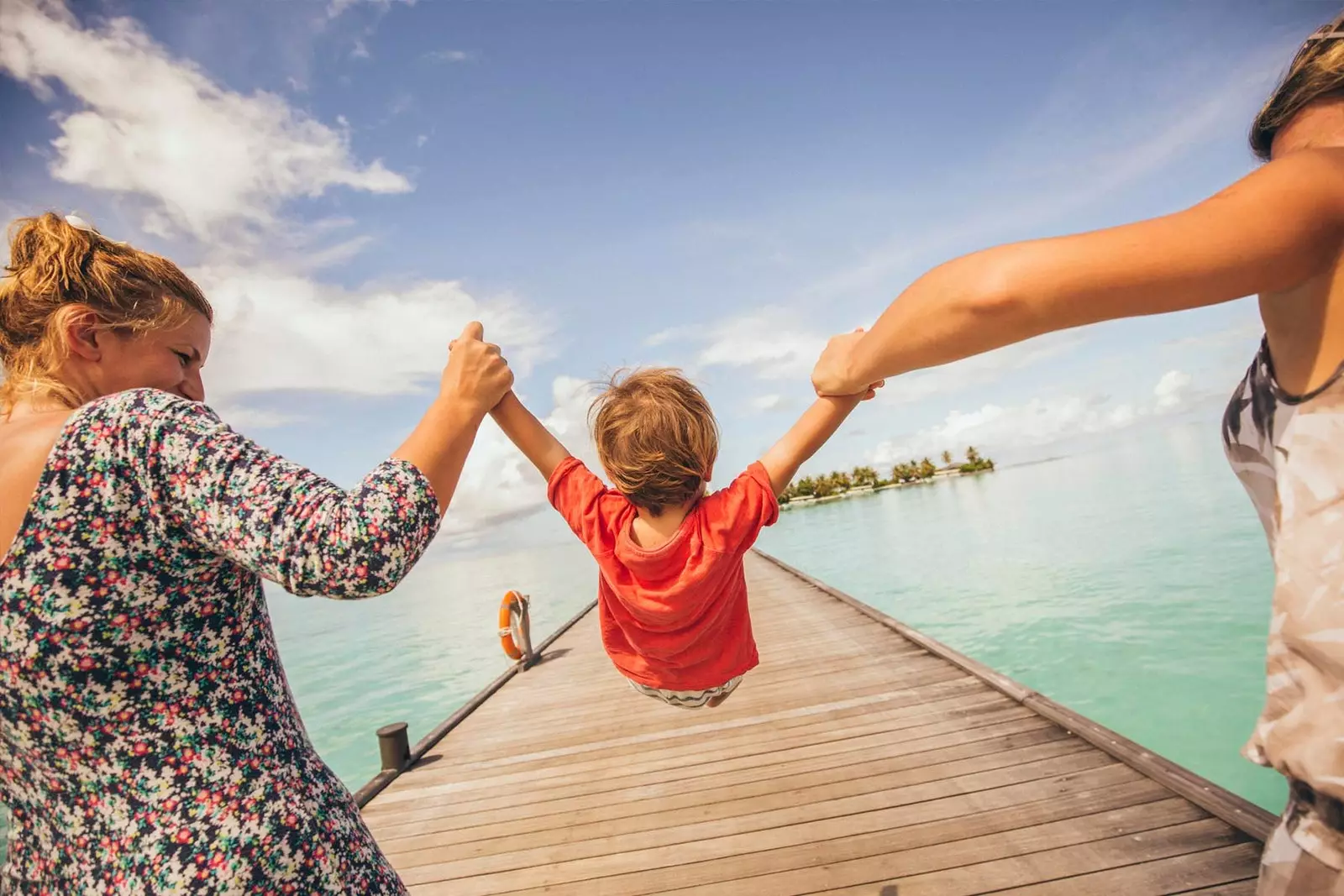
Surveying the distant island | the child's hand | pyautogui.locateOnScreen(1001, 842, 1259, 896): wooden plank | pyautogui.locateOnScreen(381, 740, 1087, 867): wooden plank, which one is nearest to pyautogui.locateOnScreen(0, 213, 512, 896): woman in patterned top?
the child's hand

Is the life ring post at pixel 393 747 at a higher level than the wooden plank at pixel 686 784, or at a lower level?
higher

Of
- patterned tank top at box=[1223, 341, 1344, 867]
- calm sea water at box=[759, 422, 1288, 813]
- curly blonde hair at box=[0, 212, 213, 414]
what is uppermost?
curly blonde hair at box=[0, 212, 213, 414]

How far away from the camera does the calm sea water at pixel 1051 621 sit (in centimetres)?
1287

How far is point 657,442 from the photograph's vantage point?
205cm

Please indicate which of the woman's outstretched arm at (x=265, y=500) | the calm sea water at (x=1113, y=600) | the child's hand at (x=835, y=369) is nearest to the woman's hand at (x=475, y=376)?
the woman's outstretched arm at (x=265, y=500)

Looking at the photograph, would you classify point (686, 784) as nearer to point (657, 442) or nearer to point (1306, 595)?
point (657, 442)

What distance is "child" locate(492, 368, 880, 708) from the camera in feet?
6.29

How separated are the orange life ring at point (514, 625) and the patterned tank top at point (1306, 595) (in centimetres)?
931

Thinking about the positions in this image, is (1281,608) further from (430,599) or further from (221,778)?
(430,599)

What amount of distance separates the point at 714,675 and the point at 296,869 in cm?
135

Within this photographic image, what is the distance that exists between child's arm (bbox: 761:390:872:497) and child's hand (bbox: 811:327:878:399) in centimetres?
24

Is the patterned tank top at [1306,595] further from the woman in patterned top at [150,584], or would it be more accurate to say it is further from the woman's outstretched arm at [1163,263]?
the woman in patterned top at [150,584]

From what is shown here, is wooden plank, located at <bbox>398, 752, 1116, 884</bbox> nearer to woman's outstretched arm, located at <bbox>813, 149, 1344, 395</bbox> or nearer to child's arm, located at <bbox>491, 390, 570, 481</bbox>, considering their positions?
child's arm, located at <bbox>491, 390, 570, 481</bbox>

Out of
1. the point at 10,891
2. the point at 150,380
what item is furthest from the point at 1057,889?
the point at 150,380
